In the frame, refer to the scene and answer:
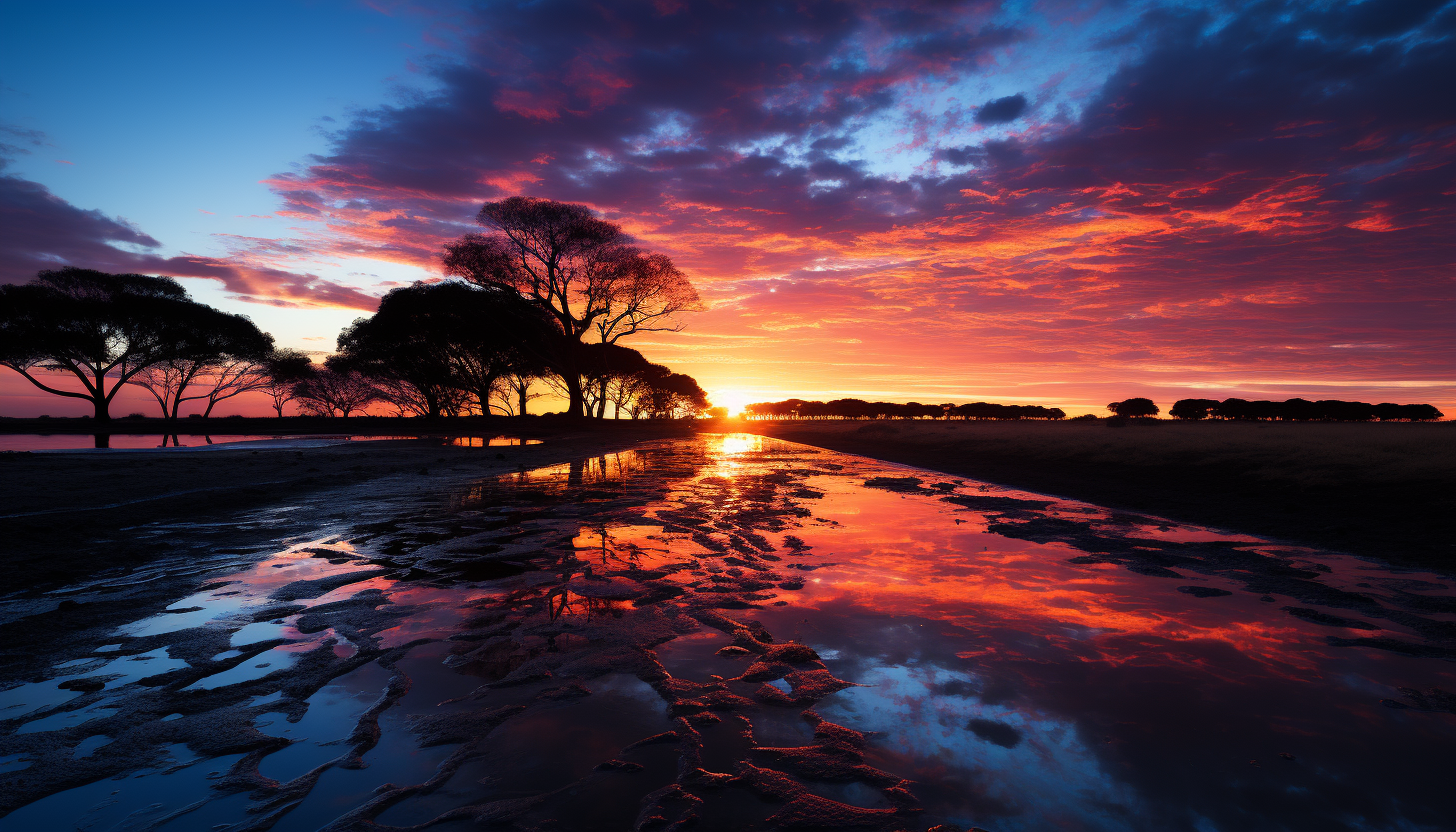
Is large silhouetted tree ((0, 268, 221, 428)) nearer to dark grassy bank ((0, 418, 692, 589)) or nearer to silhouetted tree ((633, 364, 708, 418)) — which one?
dark grassy bank ((0, 418, 692, 589))

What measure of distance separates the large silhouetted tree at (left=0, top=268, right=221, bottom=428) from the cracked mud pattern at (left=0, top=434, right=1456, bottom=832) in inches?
1419

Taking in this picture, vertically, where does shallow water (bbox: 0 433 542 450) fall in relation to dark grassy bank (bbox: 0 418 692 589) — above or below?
below

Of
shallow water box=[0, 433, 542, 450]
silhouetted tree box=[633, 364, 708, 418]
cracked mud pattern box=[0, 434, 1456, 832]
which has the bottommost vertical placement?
shallow water box=[0, 433, 542, 450]

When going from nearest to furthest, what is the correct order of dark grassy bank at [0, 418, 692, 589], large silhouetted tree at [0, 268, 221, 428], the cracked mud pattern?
1. the cracked mud pattern
2. dark grassy bank at [0, 418, 692, 589]
3. large silhouetted tree at [0, 268, 221, 428]

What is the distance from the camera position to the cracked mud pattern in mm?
2543

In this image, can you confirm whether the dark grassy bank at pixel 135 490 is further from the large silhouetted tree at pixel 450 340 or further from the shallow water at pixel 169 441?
the large silhouetted tree at pixel 450 340

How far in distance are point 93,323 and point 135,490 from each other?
1230 inches

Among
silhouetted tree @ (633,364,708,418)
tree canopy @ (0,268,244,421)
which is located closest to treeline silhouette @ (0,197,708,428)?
tree canopy @ (0,268,244,421)

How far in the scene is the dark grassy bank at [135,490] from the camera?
A: 6391mm

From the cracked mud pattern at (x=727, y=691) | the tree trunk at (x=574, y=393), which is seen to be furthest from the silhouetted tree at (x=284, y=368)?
the cracked mud pattern at (x=727, y=691)

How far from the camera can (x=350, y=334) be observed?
136ft

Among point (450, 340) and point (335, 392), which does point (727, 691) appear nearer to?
point (450, 340)

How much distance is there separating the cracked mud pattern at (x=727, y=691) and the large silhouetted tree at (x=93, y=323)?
3604 centimetres

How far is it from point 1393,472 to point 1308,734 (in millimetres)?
12103
